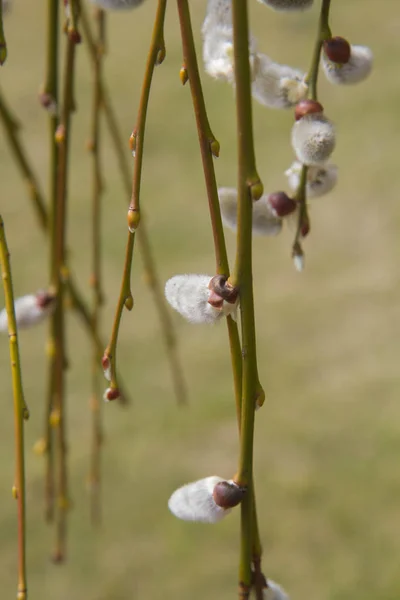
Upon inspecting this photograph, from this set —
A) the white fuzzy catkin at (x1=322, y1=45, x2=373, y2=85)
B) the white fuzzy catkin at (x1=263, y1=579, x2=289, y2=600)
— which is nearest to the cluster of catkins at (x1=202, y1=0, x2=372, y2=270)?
the white fuzzy catkin at (x1=322, y1=45, x2=373, y2=85)

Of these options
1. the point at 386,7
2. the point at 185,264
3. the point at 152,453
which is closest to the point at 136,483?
the point at 152,453

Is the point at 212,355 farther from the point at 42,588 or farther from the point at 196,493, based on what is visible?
the point at 196,493

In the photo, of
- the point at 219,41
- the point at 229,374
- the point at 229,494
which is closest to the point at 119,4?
the point at 219,41

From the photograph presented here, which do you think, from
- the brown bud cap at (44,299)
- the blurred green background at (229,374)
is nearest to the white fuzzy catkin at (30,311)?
the brown bud cap at (44,299)

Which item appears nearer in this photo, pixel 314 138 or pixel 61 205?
pixel 314 138

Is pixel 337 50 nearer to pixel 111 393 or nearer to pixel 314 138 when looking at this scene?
Result: pixel 314 138

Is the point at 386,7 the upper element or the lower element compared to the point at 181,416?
upper

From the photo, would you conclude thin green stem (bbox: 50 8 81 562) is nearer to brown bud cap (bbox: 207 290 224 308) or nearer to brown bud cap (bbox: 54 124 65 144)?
brown bud cap (bbox: 54 124 65 144)
